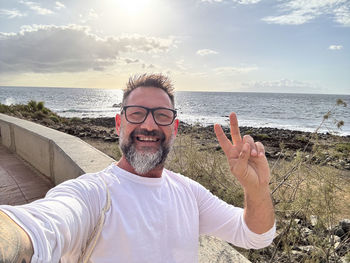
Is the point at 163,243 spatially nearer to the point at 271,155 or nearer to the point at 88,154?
the point at 88,154

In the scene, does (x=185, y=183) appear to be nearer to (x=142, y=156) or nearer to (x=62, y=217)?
(x=142, y=156)

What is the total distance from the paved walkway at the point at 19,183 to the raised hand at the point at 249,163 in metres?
2.95

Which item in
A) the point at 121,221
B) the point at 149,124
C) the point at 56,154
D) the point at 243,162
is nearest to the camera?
the point at 121,221

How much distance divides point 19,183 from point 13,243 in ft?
11.4

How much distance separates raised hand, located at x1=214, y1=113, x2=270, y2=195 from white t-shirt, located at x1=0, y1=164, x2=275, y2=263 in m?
0.34

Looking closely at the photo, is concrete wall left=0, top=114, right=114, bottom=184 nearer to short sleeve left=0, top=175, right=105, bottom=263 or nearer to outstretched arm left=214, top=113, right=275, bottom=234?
short sleeve left=0, top=175, right=105, bottom=263

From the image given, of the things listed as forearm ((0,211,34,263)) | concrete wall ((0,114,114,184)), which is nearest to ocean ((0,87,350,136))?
concrete wall ((0,114,114,184))

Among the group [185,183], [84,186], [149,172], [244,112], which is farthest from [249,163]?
[244,112]

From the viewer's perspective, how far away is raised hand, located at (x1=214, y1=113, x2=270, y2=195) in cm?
151

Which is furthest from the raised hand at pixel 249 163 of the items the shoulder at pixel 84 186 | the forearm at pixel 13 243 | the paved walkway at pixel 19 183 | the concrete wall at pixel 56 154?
the paved walkway at pixel 19 183

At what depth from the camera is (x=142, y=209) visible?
4.57 feet

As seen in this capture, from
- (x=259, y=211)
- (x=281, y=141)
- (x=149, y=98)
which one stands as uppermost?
(x=149, y=98)

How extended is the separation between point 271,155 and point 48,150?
11666mm

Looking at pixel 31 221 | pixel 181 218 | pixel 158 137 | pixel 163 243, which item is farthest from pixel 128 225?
pixel 158 137
